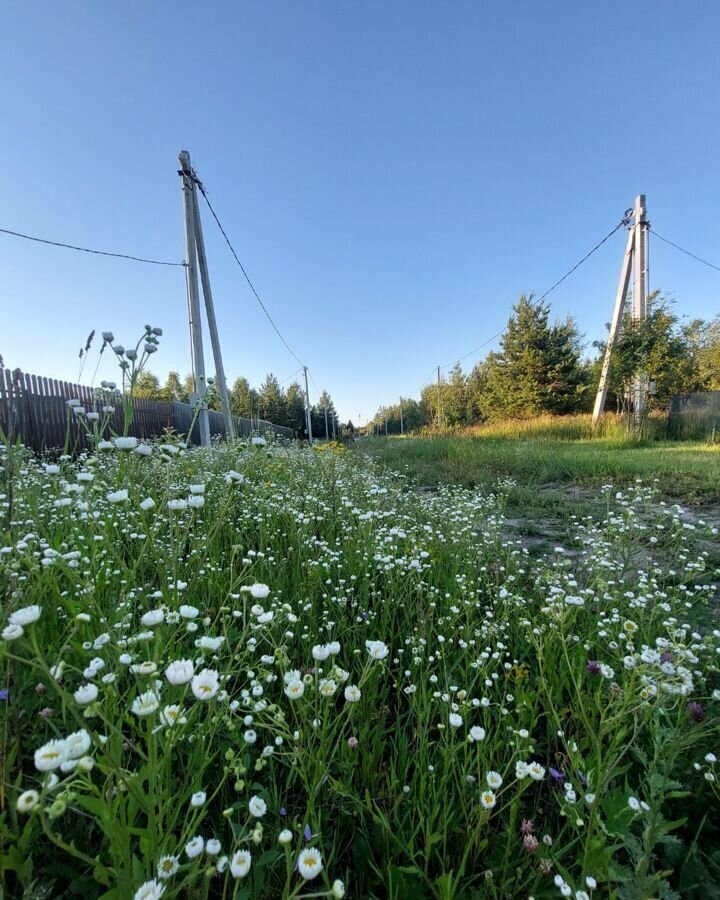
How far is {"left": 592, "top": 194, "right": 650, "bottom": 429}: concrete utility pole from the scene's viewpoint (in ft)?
34.4

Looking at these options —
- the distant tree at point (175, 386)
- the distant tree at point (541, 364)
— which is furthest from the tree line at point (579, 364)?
the distant tree at point (175, 386)

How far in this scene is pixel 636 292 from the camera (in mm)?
11125

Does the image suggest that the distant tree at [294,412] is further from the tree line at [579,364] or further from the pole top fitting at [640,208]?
the pole top fitting at [640,208]

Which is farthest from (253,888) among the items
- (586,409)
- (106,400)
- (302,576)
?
(586,409)

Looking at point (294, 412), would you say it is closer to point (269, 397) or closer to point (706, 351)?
point (269, 397)

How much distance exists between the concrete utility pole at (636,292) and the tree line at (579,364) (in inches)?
8.0

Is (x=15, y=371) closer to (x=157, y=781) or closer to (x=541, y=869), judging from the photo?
(x=157, y=781)

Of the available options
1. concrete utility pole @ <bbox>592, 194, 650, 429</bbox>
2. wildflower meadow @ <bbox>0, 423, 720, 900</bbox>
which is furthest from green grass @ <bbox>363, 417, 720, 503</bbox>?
wildflower meadow @ <bbox>0, 423, 720, 900</bbox>

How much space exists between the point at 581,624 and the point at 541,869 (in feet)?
3.76

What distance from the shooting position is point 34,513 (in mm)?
1344

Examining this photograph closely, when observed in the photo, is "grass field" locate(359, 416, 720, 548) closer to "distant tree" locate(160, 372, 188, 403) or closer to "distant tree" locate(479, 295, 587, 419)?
"distant tree" locate(479, 295, 587, 419)

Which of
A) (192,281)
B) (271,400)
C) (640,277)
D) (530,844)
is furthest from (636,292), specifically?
(271,400)

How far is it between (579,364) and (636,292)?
11.6 m

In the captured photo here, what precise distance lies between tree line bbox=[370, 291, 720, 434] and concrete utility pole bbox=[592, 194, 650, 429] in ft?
0.67
